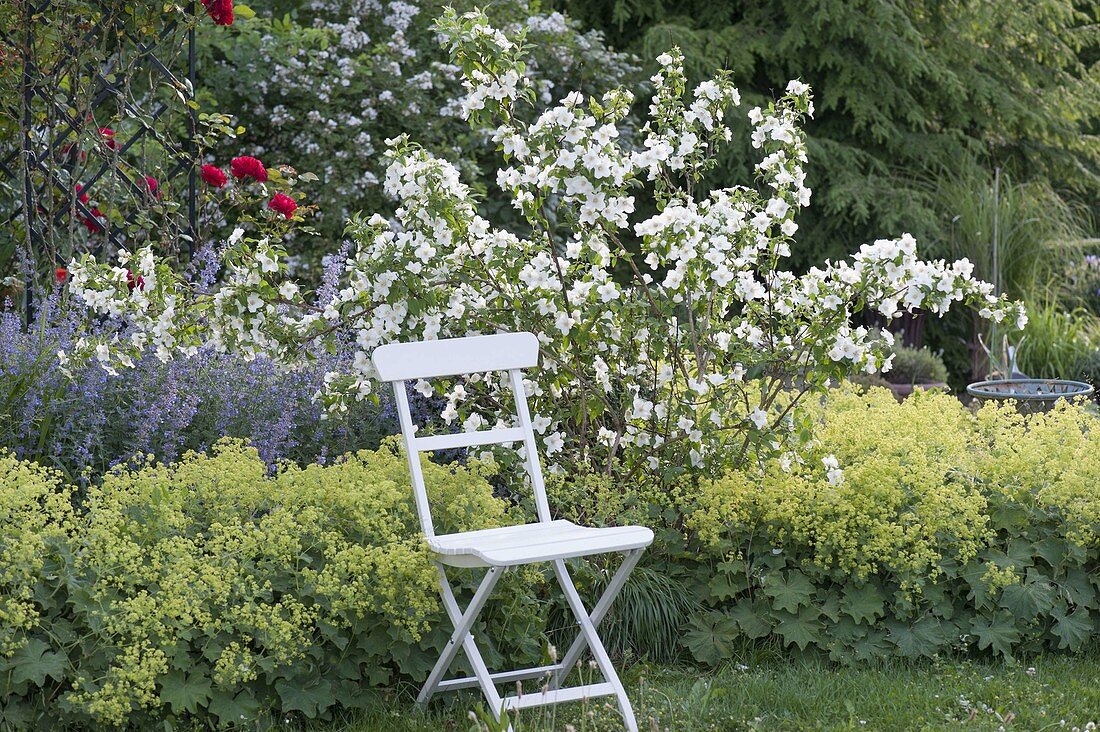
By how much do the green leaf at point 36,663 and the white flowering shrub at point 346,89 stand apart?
15.1 feet

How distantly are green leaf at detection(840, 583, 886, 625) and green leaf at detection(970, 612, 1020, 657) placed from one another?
0.92ft

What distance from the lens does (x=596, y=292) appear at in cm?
379

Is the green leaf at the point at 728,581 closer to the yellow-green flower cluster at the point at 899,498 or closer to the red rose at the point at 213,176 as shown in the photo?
the yellow-green flower cluster at the point at 899,498

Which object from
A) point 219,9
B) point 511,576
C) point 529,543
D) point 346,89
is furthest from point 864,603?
point 346,89

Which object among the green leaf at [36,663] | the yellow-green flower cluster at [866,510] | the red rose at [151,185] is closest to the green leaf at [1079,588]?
the yellow-green flower cluster at [866,510]

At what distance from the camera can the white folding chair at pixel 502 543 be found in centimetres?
298

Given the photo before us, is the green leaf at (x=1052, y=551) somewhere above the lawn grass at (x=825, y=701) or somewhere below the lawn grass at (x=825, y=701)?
above

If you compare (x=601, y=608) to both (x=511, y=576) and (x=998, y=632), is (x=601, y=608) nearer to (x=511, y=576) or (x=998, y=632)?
(x=511, y=576)

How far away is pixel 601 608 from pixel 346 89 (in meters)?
4.97

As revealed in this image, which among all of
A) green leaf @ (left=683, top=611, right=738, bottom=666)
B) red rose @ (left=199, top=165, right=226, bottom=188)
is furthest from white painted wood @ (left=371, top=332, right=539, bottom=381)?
red rose @ (left=199, top=165, right=226, bottom=188)

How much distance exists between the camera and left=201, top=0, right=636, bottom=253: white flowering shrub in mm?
7402

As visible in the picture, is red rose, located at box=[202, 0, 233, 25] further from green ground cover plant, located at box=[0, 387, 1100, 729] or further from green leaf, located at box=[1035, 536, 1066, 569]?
green leaf, located at box=[1035, 536, 1066, 569]

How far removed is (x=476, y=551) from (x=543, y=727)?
0.54 m

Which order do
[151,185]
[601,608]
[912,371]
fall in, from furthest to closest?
[912,371], [151,185], [601,608]
